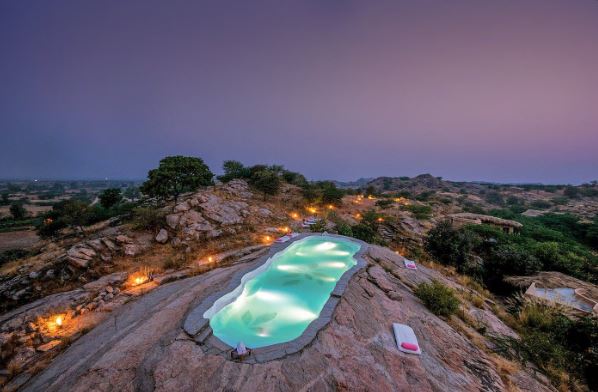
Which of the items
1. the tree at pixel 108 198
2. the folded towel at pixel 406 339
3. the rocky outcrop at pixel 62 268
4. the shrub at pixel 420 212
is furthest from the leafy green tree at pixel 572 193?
the tree at pixel 108 198

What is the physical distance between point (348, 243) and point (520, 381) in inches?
279

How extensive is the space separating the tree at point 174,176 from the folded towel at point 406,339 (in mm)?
15782

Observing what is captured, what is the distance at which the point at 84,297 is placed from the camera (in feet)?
25.1

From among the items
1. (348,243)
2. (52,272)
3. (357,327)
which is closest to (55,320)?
(52,272)

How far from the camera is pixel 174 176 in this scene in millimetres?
15484

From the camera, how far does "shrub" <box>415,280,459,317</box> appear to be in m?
6.30

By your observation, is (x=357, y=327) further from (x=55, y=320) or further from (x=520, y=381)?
(x=55, y=320)

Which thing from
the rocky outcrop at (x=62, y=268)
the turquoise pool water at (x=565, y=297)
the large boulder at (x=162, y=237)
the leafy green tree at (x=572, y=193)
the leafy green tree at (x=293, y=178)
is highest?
the leafy green tree at (x=572, y=193)

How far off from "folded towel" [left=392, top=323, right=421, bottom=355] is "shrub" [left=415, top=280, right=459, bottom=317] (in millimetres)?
1892

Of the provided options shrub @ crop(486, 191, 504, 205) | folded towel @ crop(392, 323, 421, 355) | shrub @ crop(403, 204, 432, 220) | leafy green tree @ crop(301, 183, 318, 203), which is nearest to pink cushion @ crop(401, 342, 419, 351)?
folded towel @ crop(392, 323, 421, 355)

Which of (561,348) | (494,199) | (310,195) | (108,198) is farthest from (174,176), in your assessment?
(494,199)

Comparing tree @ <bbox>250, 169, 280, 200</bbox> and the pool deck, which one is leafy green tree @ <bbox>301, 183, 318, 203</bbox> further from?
the pool deck

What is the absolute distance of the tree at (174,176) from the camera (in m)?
15.0

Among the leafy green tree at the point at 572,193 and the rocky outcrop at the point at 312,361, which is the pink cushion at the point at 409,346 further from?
the leafy green tree at the point at 572,193
